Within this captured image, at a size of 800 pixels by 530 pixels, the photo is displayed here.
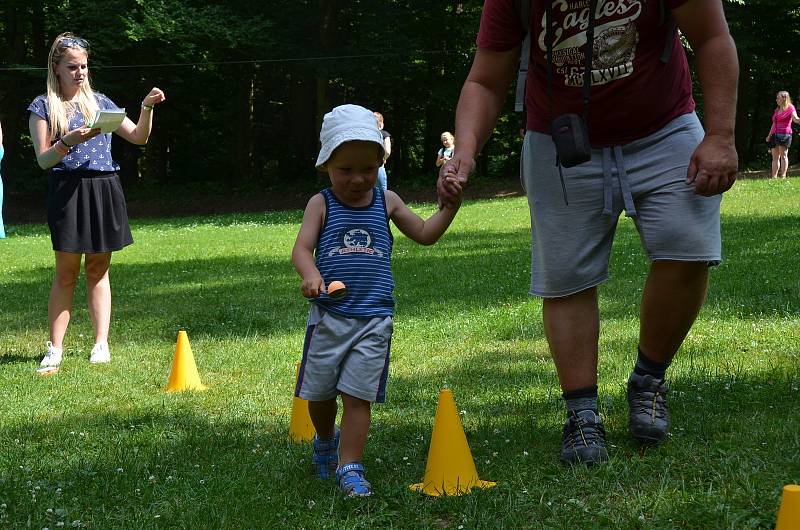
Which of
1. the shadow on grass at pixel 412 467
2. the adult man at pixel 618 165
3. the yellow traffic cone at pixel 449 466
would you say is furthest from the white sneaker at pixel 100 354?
the adult man at pixel 618 165

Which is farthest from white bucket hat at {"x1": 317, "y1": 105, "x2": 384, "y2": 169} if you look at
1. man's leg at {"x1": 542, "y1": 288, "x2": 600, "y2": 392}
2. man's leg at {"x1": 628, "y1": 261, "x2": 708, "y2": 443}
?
man's leg at {"x1": 628, "y1": 261, "x2": 708, "y2": 443}

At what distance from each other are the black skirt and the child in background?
3.10 meters

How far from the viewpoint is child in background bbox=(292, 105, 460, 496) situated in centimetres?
353

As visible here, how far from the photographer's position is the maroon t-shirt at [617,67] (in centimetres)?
348

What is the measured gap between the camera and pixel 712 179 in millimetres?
3320

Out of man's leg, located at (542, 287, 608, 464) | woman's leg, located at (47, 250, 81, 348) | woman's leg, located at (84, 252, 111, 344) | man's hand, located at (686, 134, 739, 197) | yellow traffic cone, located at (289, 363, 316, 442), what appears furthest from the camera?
woman's leg, located at (84, 252, 111, 344)

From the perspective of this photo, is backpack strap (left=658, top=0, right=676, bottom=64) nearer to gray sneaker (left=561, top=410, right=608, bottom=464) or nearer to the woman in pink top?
gray sneaker (left=561, top=410, right=608, bottom=464)

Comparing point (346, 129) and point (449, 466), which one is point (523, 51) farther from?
point (449, 466)

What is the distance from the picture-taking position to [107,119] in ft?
19.2

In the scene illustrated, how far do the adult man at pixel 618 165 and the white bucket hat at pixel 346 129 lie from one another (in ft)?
1.03

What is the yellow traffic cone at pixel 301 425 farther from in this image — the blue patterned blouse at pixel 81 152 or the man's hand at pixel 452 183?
the blue patterned blouse at pixel 81 152

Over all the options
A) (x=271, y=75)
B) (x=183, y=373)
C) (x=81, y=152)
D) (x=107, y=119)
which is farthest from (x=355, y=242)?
(x=271, y=75)

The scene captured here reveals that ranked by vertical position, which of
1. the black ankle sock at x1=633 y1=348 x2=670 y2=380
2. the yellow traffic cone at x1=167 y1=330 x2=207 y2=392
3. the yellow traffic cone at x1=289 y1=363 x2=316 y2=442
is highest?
the black ankle sock at x1=633 y1=348 x2=670 y2=380

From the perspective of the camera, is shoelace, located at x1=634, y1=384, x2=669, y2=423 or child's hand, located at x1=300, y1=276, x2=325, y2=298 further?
shoelace, located at x1=634, y1=384, x2=669, y2=423
